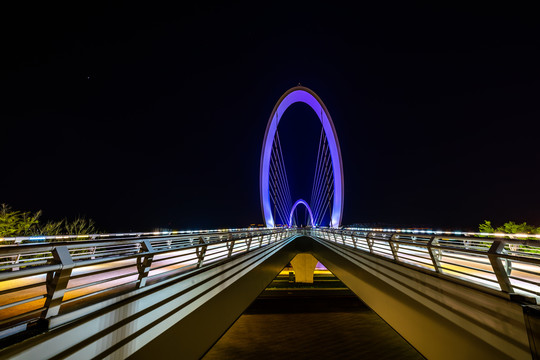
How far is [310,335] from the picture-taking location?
39.3 feet

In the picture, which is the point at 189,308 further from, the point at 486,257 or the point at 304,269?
the point at 304,269

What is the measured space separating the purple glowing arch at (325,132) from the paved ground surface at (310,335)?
2217 cm

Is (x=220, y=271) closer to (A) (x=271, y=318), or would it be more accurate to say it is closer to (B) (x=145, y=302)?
(B) (x=145, y=302)

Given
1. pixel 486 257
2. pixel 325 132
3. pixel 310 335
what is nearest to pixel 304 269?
pixel 310 335

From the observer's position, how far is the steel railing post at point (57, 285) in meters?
2.57

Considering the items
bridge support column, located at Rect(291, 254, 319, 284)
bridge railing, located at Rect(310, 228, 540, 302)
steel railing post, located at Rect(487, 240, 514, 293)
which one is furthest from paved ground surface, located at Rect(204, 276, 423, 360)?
bridge support column, located at Rect(291, 254, 319, 284)

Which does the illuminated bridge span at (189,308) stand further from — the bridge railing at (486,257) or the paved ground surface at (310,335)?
the paved ground surface at (310,335)

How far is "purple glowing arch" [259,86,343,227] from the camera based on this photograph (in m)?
39.5

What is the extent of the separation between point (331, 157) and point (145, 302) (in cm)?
3941

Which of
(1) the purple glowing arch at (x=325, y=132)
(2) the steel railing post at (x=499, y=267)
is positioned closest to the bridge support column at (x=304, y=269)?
(1) the purple glowing arch at (x=325, y=132)

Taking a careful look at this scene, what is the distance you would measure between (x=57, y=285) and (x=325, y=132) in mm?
41683

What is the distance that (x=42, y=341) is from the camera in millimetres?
2252

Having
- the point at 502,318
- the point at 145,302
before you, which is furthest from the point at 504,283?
the point at 145,302

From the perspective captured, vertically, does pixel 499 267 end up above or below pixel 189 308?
above
